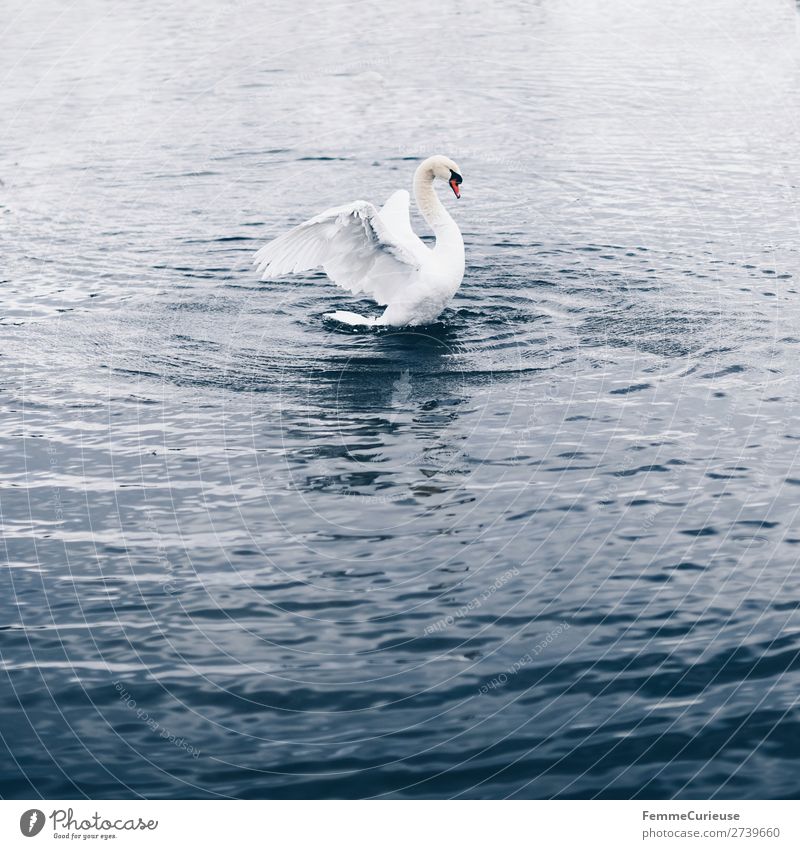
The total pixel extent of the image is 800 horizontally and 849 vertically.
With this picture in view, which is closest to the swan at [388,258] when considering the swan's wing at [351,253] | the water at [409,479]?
the swan's wing at [351,253]

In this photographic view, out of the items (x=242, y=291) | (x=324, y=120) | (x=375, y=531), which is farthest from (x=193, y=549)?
(x=324, y=120)

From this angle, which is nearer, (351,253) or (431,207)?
(351,253)

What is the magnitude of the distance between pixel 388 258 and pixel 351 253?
2.10 ft

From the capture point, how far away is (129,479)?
15867mm

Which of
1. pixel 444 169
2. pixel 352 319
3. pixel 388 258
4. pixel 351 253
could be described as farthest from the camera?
pixel 444 169

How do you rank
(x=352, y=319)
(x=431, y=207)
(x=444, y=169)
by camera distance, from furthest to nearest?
(x=444, y=169) → (x=431, y=207) → (x=352, y=319)

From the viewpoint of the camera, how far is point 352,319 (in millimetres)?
20578

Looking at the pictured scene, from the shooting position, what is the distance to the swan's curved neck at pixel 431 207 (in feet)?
66.7

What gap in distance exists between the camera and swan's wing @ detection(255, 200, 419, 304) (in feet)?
61.8

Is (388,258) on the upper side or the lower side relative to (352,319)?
upper

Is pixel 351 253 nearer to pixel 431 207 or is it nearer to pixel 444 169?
pixel 431 207

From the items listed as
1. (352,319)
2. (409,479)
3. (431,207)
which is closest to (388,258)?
(352,319)

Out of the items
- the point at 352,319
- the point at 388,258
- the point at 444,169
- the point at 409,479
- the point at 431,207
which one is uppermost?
the point at 444,169

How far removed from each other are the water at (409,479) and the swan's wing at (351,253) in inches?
40.0
